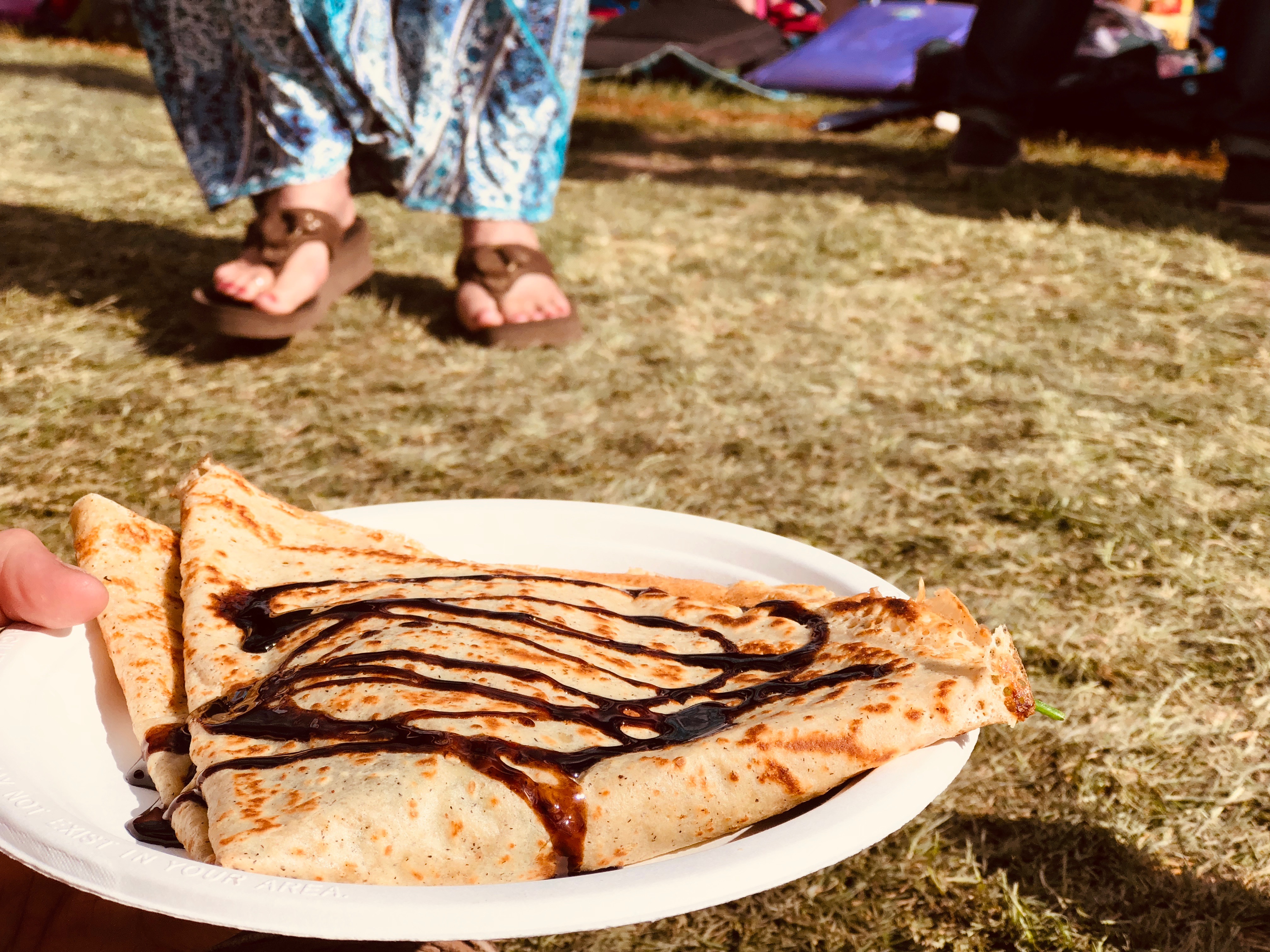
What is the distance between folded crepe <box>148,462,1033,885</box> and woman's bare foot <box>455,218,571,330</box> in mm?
2166

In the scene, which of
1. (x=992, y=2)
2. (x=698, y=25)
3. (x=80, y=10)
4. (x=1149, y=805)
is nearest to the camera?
(x=1149, y=805)

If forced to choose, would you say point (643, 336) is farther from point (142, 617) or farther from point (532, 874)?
point (532, 874)

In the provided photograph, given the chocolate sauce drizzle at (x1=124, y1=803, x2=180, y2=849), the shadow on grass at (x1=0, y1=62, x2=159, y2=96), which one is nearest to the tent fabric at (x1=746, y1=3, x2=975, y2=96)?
the shadow on grass at (x1=0, y1=62, x2=159, y2=96)

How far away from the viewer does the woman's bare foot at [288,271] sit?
322cm

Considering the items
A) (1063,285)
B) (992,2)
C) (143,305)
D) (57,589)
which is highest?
(992,2)

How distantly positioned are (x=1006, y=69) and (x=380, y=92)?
3.46 meters

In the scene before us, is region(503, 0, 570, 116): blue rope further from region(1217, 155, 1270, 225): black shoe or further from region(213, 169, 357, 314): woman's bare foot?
region(1217, 155, 1270, 225): black shoe

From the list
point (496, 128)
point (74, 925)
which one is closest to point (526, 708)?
point (74, 925)

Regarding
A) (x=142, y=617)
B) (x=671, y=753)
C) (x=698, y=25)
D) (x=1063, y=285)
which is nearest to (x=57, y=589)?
(x=142, y=617)

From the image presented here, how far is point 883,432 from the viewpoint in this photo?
295cm

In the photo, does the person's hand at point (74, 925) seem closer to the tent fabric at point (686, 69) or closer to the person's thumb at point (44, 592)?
the person's thumb at point (44, 592)

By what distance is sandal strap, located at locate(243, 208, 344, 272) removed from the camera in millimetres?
3299

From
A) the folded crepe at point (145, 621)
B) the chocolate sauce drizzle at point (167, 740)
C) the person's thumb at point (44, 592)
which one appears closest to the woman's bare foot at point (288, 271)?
the folded crepe at point (145, 621)

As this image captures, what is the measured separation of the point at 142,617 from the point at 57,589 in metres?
0.16
